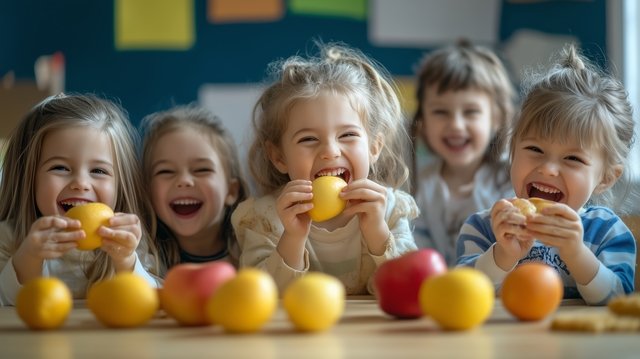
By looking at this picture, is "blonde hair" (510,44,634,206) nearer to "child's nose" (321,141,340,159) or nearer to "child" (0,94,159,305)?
"child's nose" (321,141,340,159)

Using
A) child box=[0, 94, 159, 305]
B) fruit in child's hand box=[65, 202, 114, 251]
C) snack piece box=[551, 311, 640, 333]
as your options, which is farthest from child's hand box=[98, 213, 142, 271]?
snack piece box=[551, 311, 640, 333]

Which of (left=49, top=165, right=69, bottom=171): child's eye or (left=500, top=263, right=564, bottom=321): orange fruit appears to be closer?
(left=500, top=263, right=564, bottom=321): orange fruit

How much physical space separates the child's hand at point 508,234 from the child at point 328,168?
220 mm

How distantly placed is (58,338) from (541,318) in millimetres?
579

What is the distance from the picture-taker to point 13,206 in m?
1.70

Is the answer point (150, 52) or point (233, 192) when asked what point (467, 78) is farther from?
point (150, 52)

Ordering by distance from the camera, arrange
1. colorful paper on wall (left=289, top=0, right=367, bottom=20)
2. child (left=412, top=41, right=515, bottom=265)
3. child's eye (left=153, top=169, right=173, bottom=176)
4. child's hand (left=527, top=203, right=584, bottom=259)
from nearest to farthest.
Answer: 1. child's hand (left=527, top=203, right=584, bottom=259)
2. child's eye (left=153, top=169, right=173, bottom=176)
3. child (left=412, top=41, right=515, bottom=265)
4. colorful paper on wall (left=289, top=0, right=367, bottom=20)

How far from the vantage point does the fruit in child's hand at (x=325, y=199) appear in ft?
4.61

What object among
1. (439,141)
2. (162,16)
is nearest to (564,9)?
(439,141)

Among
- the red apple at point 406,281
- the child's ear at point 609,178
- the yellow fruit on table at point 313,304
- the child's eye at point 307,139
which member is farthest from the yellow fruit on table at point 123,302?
the child's ear at point 609,178

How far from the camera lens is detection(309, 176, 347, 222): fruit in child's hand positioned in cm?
140

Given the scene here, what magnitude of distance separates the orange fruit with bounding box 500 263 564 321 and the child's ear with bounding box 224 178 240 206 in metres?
0.98

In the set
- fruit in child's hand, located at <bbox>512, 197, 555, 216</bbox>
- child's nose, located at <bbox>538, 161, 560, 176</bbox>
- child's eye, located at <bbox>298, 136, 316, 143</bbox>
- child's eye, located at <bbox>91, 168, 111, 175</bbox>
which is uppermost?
child's eye, located at <bbox>298, 136, 316, 143</bbox>

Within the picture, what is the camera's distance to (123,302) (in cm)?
100
